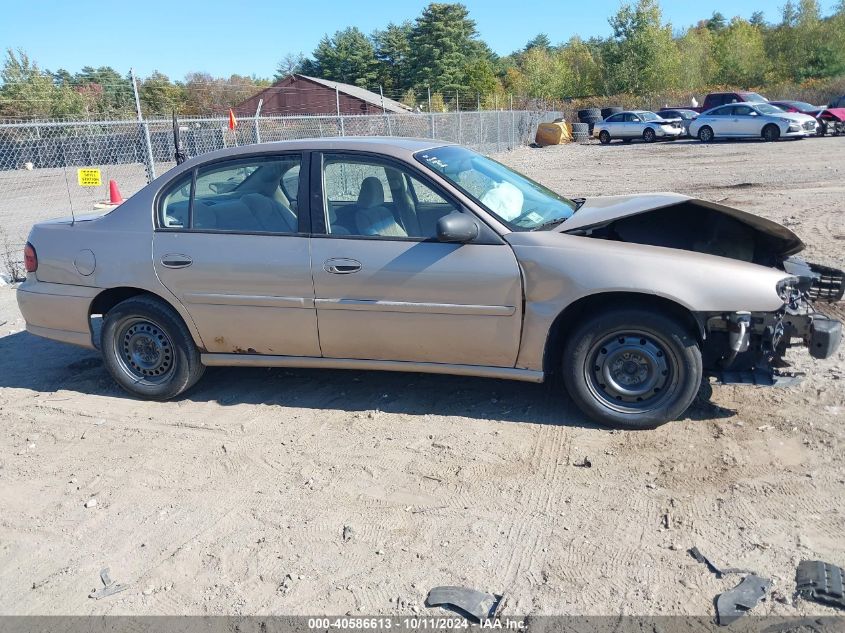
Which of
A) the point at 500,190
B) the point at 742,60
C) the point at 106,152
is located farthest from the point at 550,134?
the point at 742,60

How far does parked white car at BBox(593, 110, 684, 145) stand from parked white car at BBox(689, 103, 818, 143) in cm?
265

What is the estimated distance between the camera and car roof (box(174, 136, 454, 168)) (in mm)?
4957

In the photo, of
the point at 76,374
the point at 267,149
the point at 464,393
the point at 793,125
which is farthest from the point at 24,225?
the point at 793,125

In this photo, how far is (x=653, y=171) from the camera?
20.5 metres

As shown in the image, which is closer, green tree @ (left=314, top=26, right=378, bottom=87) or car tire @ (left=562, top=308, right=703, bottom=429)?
car tire @ (left=562, top=308, right=703, bottom=429)

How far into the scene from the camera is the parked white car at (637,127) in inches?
1342

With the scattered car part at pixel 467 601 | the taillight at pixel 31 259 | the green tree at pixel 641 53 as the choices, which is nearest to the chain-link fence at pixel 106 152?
the taillight at pixel 31 259

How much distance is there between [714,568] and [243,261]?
3.26 meters

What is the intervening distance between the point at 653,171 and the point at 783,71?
49356mm

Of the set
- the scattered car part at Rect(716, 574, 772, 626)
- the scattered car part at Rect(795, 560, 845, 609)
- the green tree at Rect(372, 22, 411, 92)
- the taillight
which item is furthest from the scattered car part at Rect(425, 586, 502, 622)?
the green tree at Rect(372, 22, 411, 92)

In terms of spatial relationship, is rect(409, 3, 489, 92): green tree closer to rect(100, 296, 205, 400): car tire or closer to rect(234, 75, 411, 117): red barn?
rect(234, 75, 411, 117): red barn

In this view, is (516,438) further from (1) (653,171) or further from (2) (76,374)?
(1) (653,171)

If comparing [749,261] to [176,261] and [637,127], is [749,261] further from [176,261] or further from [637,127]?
[637,127]

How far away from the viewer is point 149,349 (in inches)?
214
